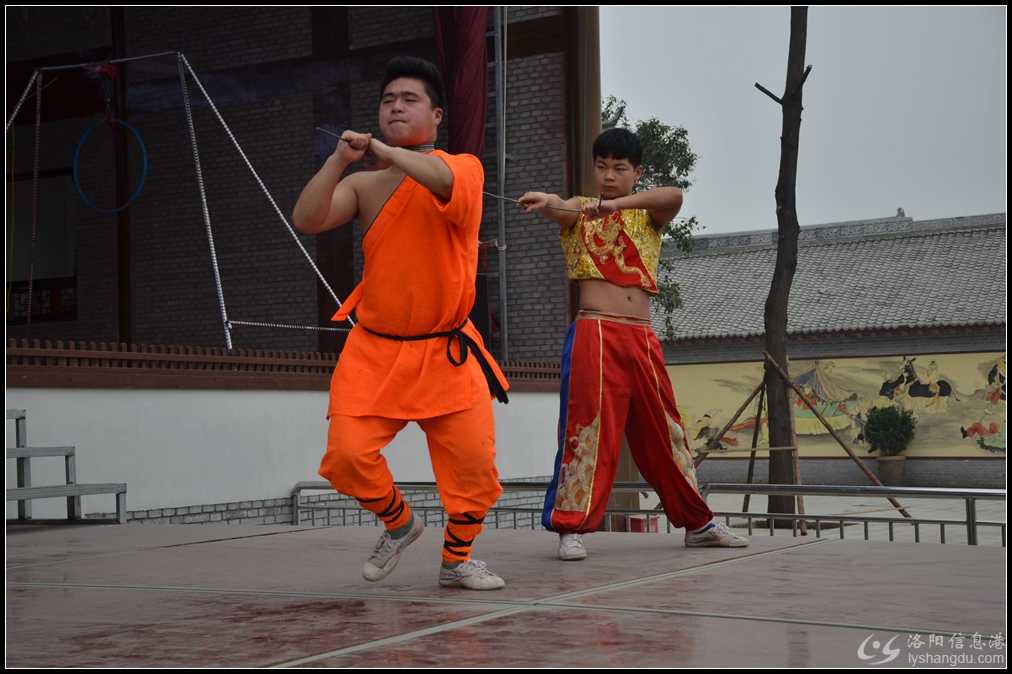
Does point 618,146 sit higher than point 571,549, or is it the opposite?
point 618,146

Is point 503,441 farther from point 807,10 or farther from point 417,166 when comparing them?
point 417,166

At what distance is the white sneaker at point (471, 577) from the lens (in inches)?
140

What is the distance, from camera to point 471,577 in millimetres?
3572

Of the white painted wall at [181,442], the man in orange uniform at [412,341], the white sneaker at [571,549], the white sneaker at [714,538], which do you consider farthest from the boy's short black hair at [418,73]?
the white painted wall at [181,442]

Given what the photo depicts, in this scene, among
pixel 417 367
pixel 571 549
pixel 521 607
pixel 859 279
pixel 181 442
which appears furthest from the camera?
pixel 859 279

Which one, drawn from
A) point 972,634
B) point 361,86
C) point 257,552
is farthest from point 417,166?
point 361,86

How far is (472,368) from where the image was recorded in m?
3.69

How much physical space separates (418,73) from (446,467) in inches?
46.1

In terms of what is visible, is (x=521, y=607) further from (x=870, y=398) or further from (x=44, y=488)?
(x=870, y=398)

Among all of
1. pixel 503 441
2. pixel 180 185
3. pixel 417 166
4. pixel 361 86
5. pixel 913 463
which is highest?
pixel 361 86

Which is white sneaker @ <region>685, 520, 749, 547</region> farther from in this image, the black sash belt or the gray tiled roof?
the gray tiled roof

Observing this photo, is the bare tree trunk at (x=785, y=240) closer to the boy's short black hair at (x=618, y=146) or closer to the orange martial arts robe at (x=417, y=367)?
the boy's short black hair at (x=618, y=146)

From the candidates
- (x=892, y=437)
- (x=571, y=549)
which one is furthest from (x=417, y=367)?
(x=892, y=437)

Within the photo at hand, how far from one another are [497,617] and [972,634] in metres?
1.10
